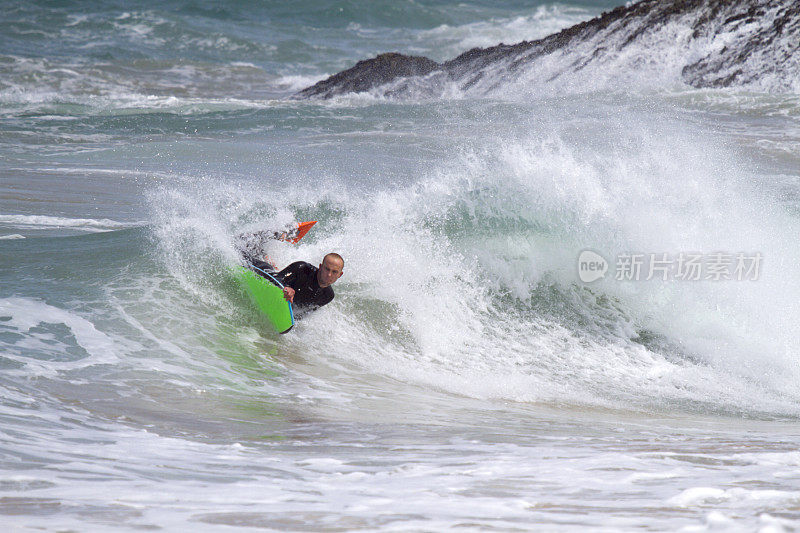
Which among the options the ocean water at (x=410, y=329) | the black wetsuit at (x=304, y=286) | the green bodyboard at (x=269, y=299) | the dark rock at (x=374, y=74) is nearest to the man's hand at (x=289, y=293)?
the green bodyboard at (x=269, y=299)

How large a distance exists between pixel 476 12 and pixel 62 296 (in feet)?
139

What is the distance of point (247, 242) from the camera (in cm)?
768

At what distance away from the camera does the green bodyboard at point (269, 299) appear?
22.8ft

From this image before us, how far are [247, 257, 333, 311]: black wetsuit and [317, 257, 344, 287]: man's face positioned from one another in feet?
0.72

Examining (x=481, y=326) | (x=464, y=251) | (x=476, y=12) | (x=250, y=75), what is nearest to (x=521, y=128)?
(x=464, y=251)

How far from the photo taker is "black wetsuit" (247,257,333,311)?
23.0 feet

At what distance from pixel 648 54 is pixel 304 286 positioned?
16919 mm

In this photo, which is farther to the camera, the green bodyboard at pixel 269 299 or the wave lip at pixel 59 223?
the wave lip at pixel 59 223

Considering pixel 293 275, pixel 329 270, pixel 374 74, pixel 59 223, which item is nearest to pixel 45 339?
pixel 293 275

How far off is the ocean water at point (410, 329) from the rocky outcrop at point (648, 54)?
1321 mm

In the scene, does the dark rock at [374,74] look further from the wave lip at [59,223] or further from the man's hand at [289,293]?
the man's hand at [289,293]

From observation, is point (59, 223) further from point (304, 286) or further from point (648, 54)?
point (648, 54)

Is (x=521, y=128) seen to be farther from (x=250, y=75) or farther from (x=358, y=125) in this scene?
(x=250, y=75)

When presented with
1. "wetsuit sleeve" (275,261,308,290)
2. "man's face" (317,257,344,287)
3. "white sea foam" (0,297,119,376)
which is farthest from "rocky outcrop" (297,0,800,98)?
"white sea foam" (0,297,119,376)
